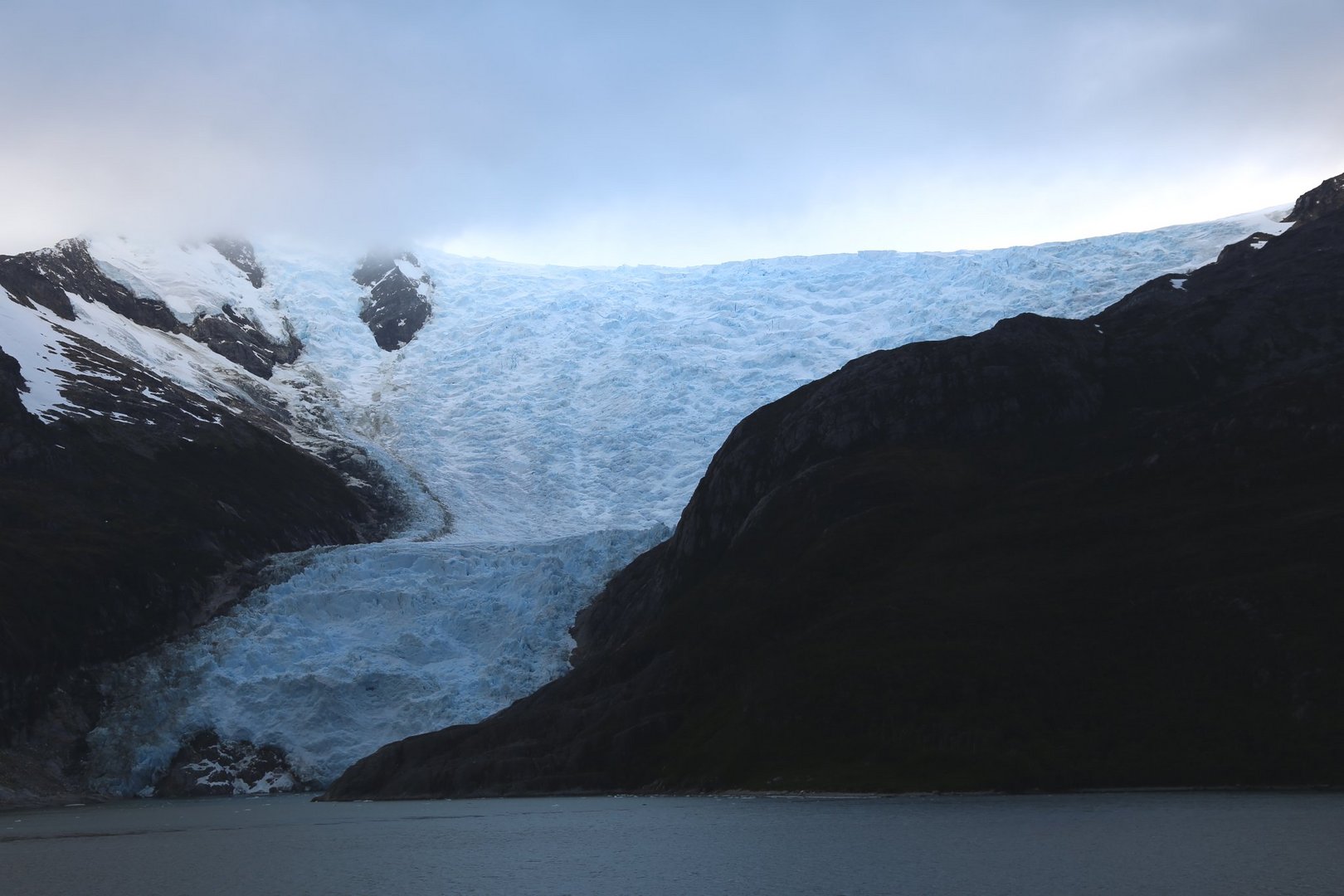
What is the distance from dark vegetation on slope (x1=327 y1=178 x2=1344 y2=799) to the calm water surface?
615cm

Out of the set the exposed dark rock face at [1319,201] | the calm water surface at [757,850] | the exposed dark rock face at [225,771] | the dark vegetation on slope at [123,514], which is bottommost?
the exposed dark rock face at [225,771]

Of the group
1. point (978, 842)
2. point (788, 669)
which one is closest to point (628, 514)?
point (788, 669)

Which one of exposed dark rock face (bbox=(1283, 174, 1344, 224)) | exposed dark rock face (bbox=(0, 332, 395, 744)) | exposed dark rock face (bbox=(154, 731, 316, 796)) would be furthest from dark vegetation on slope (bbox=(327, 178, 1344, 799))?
exposed dark rock face (bbox=(1283, 174, 1344, 224))

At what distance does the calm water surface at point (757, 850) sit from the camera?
134 feet

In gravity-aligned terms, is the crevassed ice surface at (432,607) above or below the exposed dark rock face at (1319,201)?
below

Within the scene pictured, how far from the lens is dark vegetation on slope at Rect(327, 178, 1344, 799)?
6906 centimetres

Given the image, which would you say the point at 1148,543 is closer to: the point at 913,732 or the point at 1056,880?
the point at 913,732

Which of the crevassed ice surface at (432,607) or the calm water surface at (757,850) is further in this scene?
the crevassed ice surface at (432,607)

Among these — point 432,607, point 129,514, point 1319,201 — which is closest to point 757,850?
point 432,607

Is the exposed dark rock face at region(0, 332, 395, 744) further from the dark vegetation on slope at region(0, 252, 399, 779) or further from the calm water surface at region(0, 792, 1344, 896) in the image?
the calm water surface at region(0, 792, 1344, 896)

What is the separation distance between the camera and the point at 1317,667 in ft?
216

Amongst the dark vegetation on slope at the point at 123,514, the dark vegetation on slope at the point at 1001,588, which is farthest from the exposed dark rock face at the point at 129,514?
the dark vegetation on slope at the point at 1001,588

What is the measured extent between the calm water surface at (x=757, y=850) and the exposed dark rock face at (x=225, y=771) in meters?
35.2

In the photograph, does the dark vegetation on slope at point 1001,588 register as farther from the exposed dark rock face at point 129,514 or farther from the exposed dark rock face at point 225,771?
the exposed dark rock face at point 129,514
